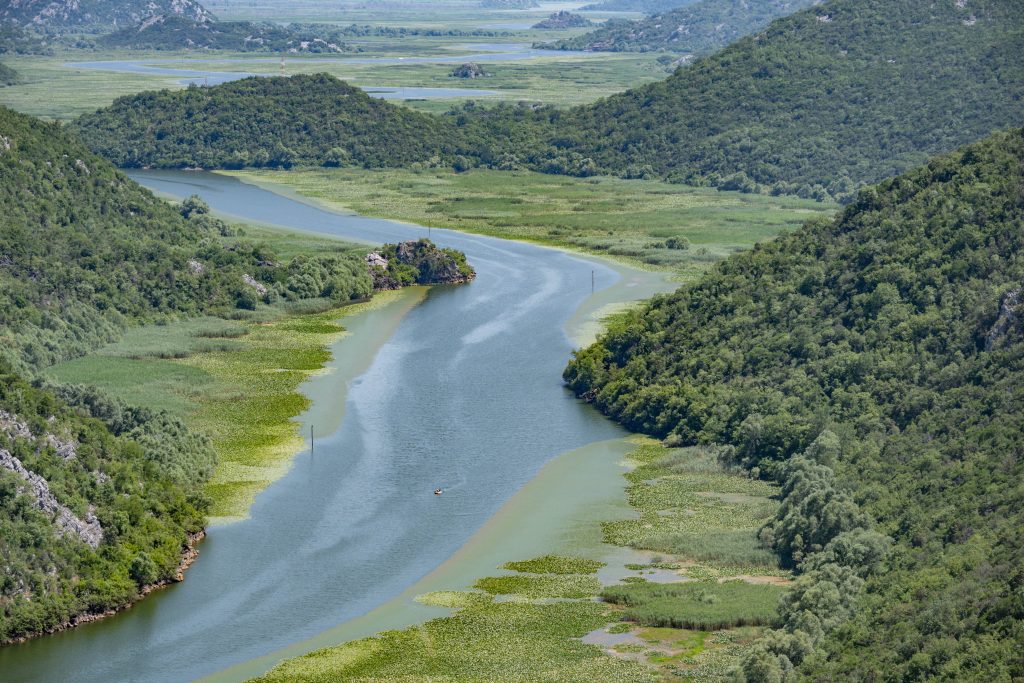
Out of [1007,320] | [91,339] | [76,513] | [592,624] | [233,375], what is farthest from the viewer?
[91,339]

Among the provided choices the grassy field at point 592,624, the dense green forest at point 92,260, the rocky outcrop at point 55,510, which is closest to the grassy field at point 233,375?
the dense green forest at point 92,260

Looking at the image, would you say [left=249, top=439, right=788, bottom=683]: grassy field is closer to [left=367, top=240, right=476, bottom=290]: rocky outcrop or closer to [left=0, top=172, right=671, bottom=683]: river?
[left=0, top=172, right=671, bottom=683]: river

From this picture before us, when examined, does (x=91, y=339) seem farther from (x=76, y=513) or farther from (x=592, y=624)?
(x=592, y=624)

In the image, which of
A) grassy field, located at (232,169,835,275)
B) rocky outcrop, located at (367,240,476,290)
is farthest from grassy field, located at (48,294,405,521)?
grassy field, located at (232,169,835,275)

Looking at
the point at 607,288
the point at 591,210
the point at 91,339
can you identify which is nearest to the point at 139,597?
the point at 91,339

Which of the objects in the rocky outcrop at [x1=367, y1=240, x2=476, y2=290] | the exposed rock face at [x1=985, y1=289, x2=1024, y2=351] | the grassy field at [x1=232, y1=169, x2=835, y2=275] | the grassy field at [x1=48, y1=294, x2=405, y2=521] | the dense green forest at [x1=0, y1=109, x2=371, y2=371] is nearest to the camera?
the exposed rock face at [x1=985, y1=289, x2=1024, y2=351]
